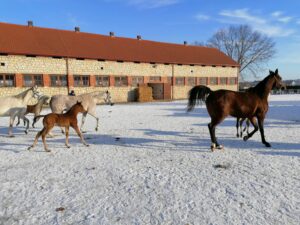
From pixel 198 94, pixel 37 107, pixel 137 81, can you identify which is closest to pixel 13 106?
pixel 37 107

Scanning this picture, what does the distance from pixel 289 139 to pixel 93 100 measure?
7.56m

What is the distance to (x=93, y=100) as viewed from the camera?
36.2 ft

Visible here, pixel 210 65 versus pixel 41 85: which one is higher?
pixel 210 65

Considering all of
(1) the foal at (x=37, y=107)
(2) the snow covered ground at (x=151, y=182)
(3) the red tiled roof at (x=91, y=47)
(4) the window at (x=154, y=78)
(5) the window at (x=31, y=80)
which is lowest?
(2) the snow covered ground at (x=151, y=182)

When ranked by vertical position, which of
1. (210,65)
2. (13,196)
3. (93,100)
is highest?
(210,65)

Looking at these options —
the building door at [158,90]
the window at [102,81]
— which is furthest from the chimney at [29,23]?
the building door at [158,90]

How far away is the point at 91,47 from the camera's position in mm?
30734

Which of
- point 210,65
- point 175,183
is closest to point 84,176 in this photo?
point 175,183

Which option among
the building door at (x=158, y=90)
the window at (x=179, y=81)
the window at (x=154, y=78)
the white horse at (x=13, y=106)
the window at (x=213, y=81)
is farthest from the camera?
the window at (x=213, y=81)

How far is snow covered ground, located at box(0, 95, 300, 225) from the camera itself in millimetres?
3727

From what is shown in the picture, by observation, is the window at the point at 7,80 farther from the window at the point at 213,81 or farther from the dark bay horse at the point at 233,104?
the window at the point at 213,81

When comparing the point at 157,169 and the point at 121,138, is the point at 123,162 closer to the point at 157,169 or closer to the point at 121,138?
the point at 157,169

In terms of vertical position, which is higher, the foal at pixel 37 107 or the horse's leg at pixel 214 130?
the foal at pixel 37 107

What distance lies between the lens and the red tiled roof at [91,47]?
26.2m
